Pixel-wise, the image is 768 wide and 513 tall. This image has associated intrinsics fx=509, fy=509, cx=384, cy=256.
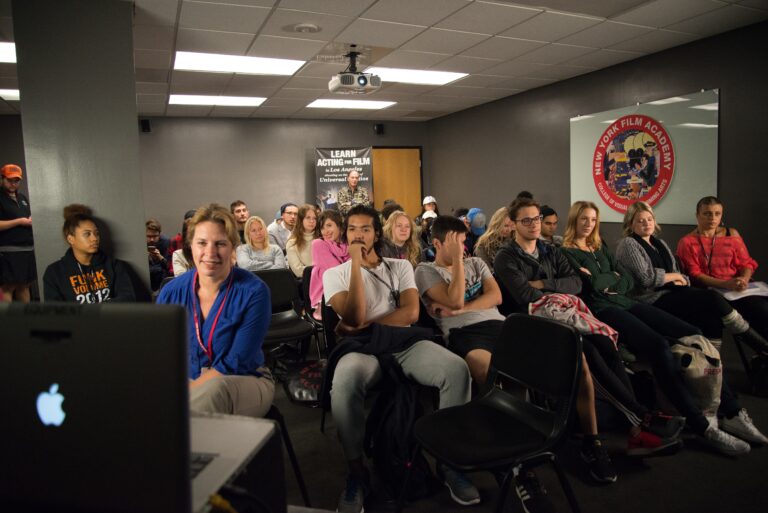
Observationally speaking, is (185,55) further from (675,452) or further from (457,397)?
(675,452)

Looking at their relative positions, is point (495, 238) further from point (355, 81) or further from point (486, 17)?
point (355, 81)

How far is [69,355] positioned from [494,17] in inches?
174

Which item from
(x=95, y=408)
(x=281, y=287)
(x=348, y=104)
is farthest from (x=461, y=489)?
(x=348, y=104)

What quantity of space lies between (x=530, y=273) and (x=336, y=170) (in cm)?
681

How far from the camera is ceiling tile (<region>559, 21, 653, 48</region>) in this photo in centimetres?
471

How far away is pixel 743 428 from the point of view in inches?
107

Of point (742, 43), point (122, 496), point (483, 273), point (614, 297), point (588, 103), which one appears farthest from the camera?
point (588, 103)

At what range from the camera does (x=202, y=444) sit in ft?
3.33

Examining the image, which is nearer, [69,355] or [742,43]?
[69,355]

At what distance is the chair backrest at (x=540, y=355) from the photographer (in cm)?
178

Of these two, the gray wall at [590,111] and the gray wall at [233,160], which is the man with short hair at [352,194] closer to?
the gray wall at [233,160]

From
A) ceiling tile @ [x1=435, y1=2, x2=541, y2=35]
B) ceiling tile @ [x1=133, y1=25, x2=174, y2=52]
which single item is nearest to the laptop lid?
ceiling tile @ [x1=435, y1=2, x2=541, y2=35]

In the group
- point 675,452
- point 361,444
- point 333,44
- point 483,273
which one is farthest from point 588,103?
point 361,444

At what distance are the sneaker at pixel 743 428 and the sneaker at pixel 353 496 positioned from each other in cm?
202
